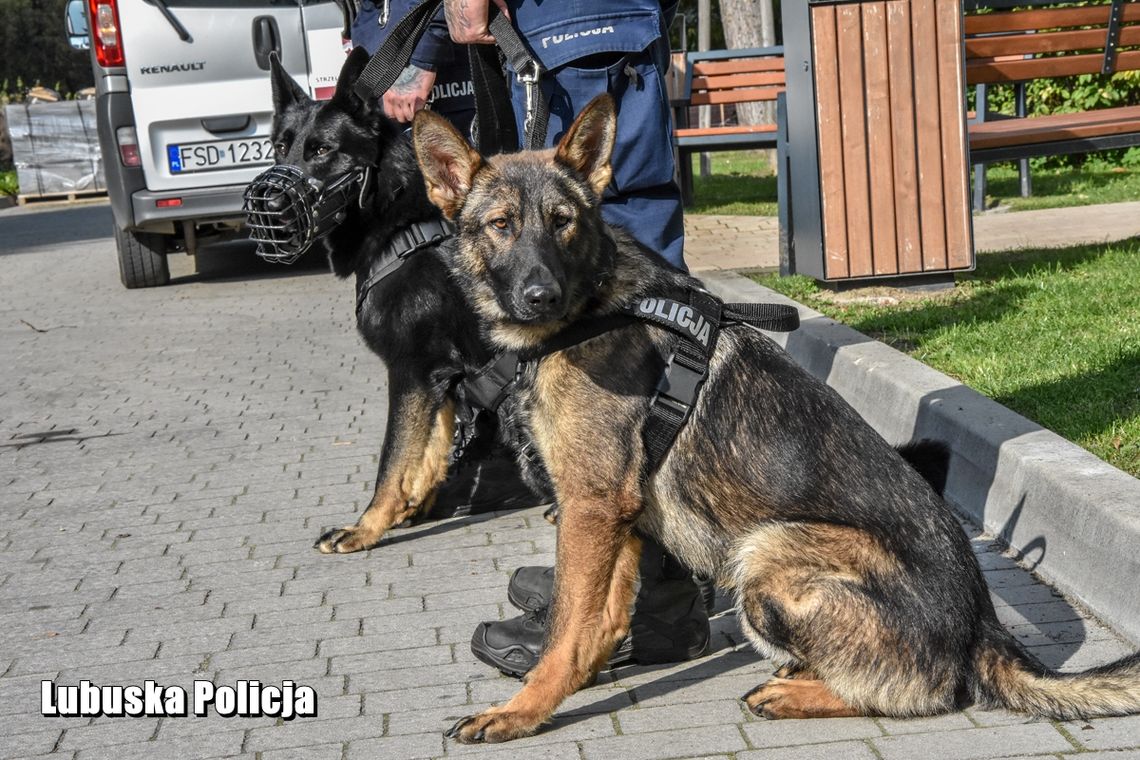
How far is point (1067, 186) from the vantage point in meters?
12.9

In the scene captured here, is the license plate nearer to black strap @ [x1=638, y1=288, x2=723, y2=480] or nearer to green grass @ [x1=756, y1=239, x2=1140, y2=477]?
green grass @ [x1=756, y1=239, x2=1140, y2=477]

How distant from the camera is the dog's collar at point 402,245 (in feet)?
16.2

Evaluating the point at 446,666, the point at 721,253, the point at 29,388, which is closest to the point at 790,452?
the point at 446,666

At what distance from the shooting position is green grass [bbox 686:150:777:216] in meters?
13.5

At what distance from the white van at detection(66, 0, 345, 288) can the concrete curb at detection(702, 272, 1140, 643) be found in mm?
6066

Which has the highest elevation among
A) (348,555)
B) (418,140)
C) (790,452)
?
(418,140)

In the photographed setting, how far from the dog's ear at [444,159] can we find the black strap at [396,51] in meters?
1.17

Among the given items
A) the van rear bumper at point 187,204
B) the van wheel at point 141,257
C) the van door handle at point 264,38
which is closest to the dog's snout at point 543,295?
the van door handle at point 264,38

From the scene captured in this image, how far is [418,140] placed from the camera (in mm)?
3525

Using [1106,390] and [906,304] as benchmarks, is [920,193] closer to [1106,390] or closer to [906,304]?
[906,304]

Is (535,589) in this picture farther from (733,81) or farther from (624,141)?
(733,81)

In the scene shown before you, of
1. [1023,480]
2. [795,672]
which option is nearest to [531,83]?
[795,672]

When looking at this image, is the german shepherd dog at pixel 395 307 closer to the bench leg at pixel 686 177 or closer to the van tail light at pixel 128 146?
the van tail light at pixel 128 146

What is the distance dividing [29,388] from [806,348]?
4.84 m
